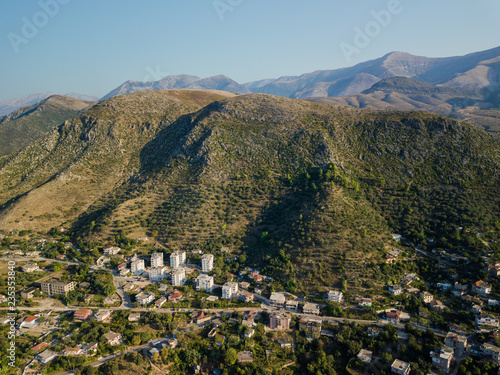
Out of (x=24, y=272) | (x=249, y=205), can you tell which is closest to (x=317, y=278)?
(x=249, y=205)

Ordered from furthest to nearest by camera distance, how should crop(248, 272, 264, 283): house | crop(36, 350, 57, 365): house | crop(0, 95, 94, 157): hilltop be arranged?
1. crop(0, 95, 94, 157): hilltop
2. crop(248, 272, 264, 283): house
3. crop(36, 350, 57, 365): house

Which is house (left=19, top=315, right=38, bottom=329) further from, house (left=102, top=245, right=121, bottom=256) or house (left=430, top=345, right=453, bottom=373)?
house (left=430, top=345, right=453, bottom=373)

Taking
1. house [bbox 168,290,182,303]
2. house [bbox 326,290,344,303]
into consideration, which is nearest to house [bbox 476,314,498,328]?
house [bbox 326,290,344,303]

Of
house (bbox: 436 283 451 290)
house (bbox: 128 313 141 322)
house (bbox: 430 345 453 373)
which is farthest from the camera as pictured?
house (bbox: 436 283 451 290)

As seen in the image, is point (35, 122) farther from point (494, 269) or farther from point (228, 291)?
point (494, 269)

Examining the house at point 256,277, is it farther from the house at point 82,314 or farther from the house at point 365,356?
the house at point 82,314

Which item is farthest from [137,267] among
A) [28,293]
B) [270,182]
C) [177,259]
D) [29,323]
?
[270,182]
